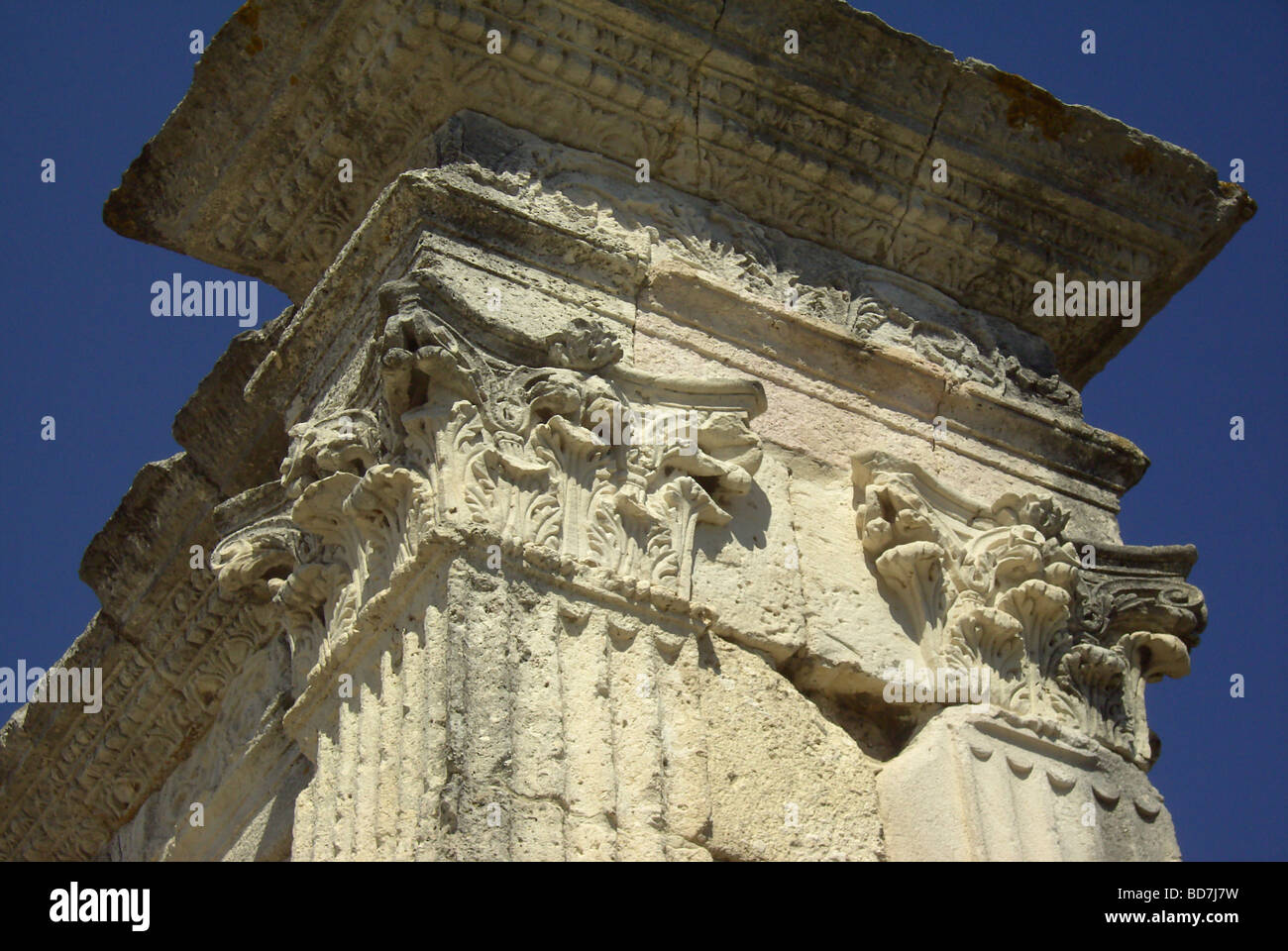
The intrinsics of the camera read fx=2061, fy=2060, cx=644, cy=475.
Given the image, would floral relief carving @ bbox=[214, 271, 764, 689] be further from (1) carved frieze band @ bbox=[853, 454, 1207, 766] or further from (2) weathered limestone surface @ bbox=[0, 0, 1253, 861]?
(1) carved frieze band @ bbox=[853, 454, 1207, 766]

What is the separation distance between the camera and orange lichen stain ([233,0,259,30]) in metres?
6.18

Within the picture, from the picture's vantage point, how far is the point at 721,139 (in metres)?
6.30

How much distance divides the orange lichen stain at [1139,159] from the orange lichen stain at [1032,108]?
25 centimetres

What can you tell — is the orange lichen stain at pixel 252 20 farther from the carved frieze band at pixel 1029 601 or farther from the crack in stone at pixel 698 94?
the carved frieze band at pixel 1029 601

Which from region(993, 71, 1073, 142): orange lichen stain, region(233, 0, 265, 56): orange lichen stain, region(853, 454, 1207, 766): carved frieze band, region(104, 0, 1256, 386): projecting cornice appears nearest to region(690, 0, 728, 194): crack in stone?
region(104, 0, 1256, 386): projecting cornice

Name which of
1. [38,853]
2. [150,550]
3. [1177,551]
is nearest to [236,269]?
[150,550]

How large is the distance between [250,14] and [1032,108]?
2477mm

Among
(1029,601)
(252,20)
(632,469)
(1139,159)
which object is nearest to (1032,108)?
(1139,159)

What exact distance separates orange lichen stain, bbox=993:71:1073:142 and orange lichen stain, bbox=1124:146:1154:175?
0.25m

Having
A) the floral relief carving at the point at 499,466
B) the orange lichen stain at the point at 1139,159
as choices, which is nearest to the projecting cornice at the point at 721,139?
the orange lichen stain at the point at 1139,159

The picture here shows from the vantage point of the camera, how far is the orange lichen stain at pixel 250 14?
618cm

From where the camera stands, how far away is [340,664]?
498 centimetres

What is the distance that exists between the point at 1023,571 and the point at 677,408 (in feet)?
3.48

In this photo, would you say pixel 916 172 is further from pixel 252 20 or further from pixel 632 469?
pixel 252 20
